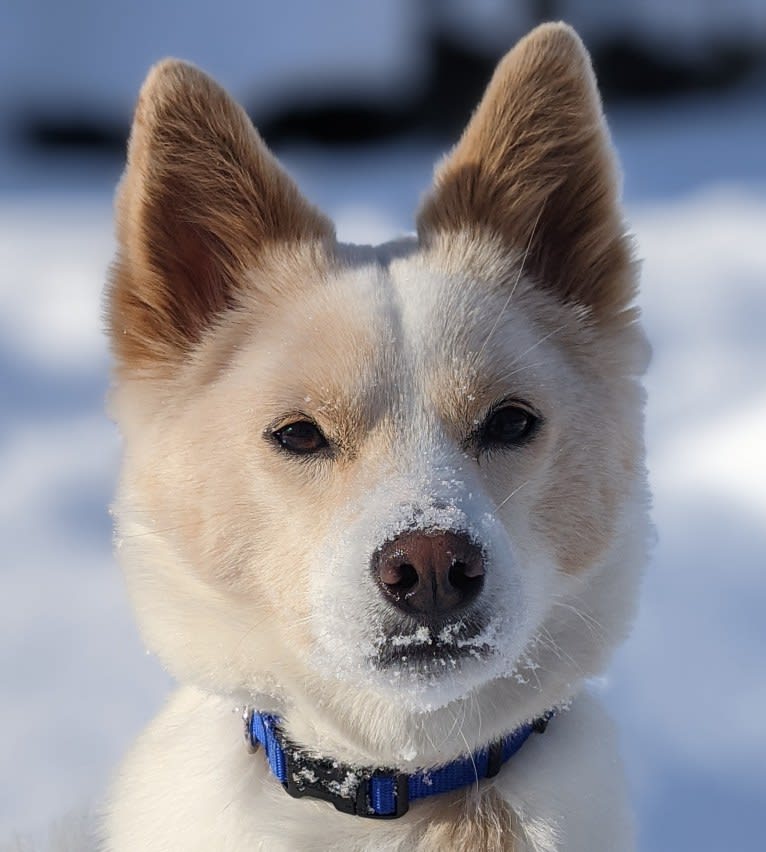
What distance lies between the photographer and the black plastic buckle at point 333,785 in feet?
8.61

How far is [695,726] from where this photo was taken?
→ 455cm

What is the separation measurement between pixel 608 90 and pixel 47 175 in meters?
5.83

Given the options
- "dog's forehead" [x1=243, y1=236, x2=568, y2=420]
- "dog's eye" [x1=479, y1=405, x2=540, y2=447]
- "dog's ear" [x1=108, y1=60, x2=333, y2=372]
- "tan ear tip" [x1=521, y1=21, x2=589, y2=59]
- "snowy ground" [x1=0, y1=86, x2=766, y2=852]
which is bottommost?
"snowy ground" [x1=0, y1=86, x2=766, y2=852]

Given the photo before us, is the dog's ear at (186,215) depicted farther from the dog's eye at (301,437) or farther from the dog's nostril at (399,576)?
the dog's nostril at (399,576)

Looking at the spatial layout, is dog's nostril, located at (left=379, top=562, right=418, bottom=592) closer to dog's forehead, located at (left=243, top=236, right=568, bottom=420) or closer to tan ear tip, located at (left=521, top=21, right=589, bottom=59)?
dog's forehead, located at (left=243, top=236, right=568, bottom=420)

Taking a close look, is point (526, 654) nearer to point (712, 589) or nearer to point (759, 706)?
point (759, 706)

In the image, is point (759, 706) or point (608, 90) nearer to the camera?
point (759, 706)

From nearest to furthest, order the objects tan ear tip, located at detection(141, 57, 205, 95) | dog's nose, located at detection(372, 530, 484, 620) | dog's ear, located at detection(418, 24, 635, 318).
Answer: dog's nose, located at detection(372, 530, 484, 620) → tan ear tip, located at detection(141, 57, 205, 95) → dog's ear, located at detection(418, 24, 635, 318)

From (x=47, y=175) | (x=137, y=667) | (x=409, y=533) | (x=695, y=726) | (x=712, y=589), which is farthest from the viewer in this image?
(x=47, y=175)

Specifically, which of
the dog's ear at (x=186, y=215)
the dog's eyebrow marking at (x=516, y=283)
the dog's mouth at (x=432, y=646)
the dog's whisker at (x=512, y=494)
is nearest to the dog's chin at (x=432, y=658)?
the dog's mouth at (x=432, y=646)

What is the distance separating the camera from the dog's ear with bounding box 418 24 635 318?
110 inches

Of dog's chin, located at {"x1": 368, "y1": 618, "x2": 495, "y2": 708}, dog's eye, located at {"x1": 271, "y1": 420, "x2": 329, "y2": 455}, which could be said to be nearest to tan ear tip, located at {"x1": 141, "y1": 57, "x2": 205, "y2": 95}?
dog's eye, located at {"x1": 271, "y1": 420, "x2": 329, "y2": 455}

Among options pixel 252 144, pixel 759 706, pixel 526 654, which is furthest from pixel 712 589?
pixel 252 144

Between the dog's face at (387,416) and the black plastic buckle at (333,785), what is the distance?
125 mm
